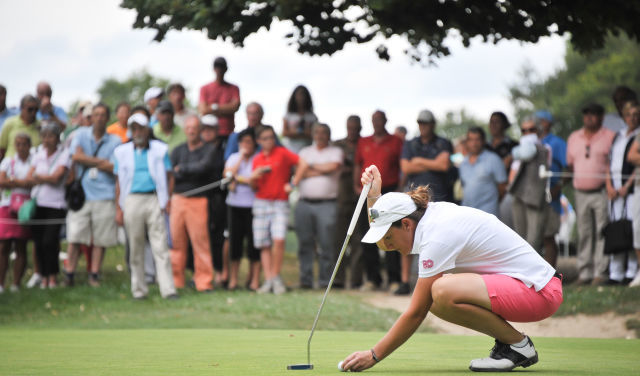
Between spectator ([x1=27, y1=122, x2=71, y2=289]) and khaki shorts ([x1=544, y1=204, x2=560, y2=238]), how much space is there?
743 centimetres

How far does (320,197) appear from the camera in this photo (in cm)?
1487

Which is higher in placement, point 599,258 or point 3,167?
point 3,167

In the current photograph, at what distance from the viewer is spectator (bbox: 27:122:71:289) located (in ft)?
46.8

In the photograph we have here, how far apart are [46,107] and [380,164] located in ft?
19.1

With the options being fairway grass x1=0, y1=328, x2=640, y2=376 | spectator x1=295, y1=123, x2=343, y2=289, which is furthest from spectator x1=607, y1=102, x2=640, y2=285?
fairway grass x1=0, y1=328, x2=640, y2=376

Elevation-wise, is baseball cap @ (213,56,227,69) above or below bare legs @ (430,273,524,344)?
above

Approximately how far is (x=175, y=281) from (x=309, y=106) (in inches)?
143

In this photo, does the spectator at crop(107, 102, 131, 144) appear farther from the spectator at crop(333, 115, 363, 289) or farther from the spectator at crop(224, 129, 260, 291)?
the spectator at crop(333, 115, 363, 289)

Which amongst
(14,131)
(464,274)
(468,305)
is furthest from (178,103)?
(468,305)

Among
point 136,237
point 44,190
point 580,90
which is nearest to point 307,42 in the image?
point 136,237

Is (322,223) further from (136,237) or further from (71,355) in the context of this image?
(71,355)

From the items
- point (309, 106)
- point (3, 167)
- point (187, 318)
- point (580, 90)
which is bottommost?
point (187, 318)

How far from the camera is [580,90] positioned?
5672 cm

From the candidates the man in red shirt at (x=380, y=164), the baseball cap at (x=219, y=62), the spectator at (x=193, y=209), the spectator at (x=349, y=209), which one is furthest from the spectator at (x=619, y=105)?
the baseball cap at (x=219, y=62)
